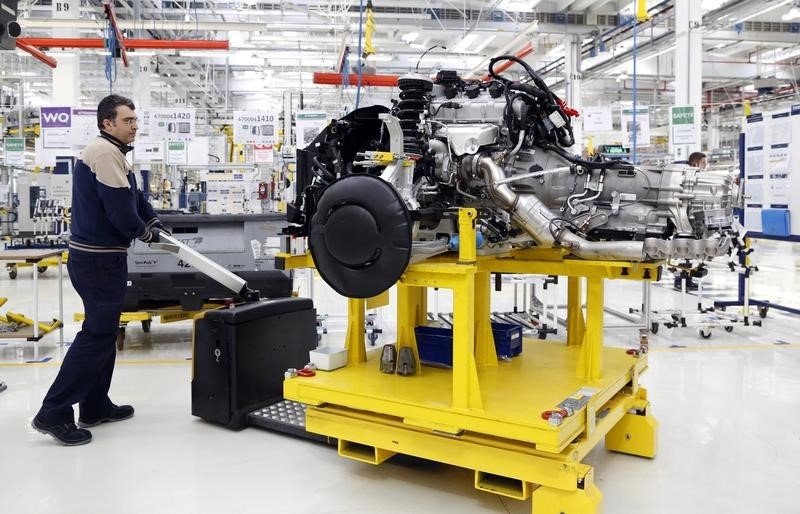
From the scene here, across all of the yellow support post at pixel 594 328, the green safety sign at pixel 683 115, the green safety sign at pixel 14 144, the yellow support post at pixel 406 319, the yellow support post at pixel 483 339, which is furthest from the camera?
the green safety sign at pixel 14 144

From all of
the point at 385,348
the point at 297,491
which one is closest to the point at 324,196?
the point at 385,348

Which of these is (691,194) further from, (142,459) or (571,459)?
(142,459)

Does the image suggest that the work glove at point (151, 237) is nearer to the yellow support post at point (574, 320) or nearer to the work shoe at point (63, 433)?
the work shoe at point (63, 433)

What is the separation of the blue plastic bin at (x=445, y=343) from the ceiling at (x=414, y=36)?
5.02 metres

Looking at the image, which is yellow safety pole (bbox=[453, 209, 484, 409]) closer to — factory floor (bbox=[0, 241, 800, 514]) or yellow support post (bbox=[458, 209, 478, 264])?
yellow support post (bbox=[458, 209, 478, 264])

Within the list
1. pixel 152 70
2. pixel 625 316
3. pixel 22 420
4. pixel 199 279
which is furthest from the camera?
pixel 152 70

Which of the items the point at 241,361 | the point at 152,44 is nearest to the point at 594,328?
the point at 241,361

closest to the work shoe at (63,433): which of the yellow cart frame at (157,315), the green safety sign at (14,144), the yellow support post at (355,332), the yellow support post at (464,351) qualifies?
the yellow support post at (355,332)

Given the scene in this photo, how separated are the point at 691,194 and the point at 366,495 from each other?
6.73ft

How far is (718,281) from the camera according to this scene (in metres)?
10.4

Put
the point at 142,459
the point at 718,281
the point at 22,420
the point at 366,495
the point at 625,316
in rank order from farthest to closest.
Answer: the point at 718,281 → the point at 625,316 → the point at 22,420 → the point at 142,459 → the point at 366,495

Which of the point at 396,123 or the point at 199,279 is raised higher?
the point at 396,123

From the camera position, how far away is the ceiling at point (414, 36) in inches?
388

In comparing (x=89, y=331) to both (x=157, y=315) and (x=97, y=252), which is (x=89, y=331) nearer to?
(x=97, y=252)
